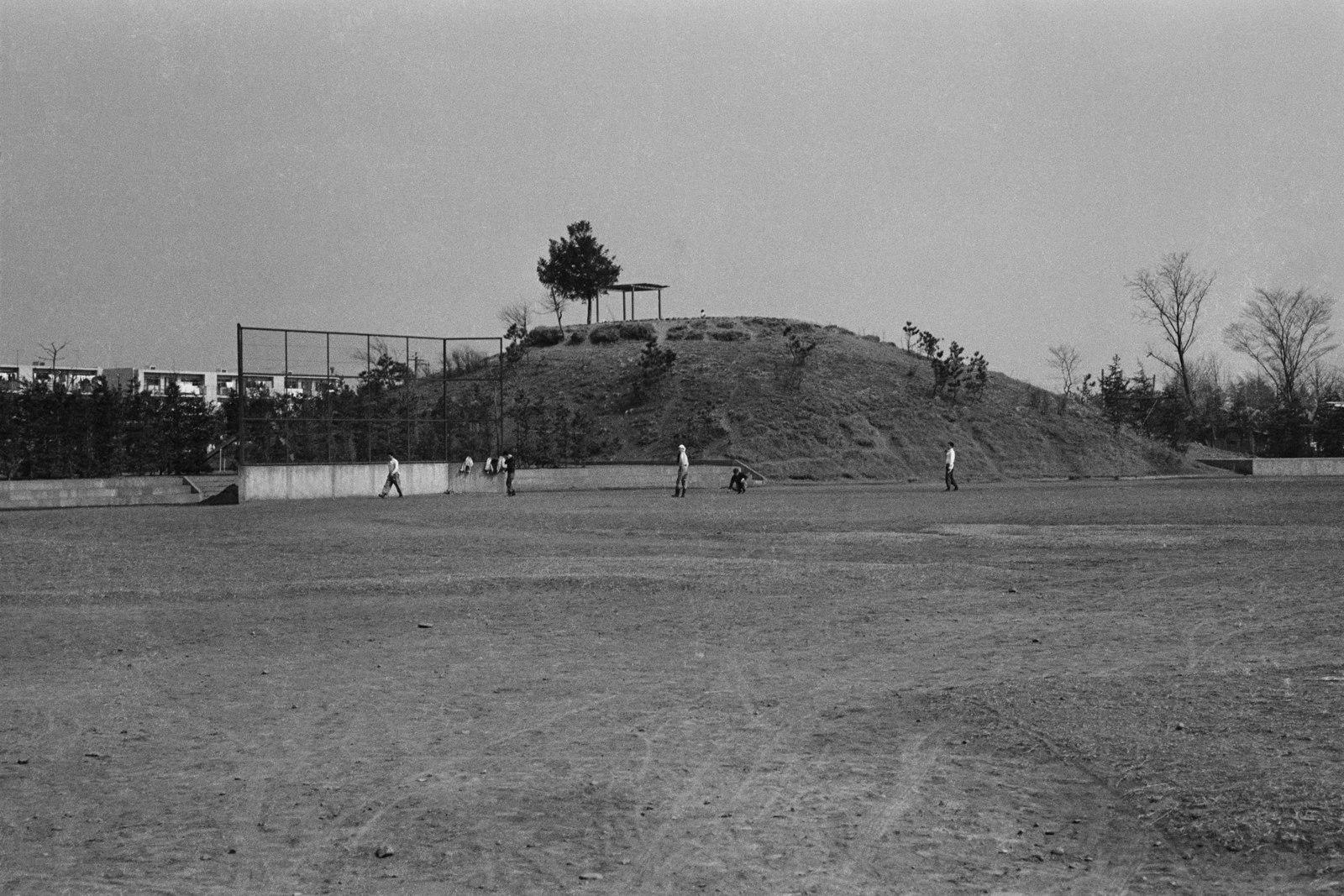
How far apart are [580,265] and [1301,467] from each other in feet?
147

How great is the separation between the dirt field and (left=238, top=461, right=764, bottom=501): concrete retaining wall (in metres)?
22.8

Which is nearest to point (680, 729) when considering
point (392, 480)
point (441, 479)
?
point (392, 480)

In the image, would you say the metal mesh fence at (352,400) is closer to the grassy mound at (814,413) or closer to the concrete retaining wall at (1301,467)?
the grassy mound at (814,413)

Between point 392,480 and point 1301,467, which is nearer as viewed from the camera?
point 392,480

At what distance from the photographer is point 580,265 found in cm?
8731

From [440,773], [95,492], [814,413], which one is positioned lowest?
[440,773]

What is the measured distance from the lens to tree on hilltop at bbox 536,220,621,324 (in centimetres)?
8738

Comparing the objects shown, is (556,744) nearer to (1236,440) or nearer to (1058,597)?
(1058,597)

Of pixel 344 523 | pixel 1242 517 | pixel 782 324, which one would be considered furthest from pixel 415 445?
pixel 782 324

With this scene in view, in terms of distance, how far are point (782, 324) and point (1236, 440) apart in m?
29.4

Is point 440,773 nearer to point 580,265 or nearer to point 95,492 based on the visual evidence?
point 95,492

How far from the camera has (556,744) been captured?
7.61 metres

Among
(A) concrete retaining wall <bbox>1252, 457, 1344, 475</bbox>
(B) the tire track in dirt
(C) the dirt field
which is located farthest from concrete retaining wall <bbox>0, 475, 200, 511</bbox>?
(A) concrete retaining wall <bbox>1252, 457, 1344, 475</bbox>

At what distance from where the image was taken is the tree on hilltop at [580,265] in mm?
87375
